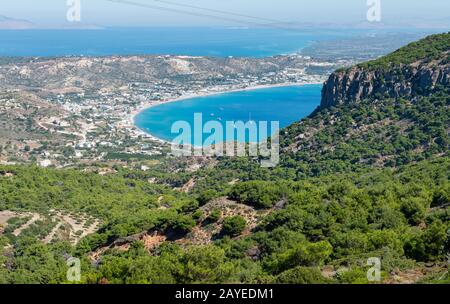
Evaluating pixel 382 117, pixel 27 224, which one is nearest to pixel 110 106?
pixel 382 117

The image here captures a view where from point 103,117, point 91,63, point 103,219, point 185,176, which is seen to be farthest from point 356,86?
point 91,63

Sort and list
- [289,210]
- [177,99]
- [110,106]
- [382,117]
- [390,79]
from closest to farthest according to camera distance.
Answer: [289,210]
[382,117]
[390,79]
[110,106]
[177,99]

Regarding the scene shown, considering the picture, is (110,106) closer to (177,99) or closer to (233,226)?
(177,99)

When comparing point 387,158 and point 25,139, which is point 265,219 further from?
point 25,139

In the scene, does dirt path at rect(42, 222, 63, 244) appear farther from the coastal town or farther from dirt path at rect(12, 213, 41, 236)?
the coastal town

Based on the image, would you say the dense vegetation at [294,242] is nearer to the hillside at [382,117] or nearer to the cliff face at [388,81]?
the hillside at [382,117]

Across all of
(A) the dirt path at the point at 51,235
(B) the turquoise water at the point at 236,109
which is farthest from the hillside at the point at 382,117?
(B) the turquoise water at the point at 236,109

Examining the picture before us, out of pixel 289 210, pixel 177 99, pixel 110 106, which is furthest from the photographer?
pixel 177 99
